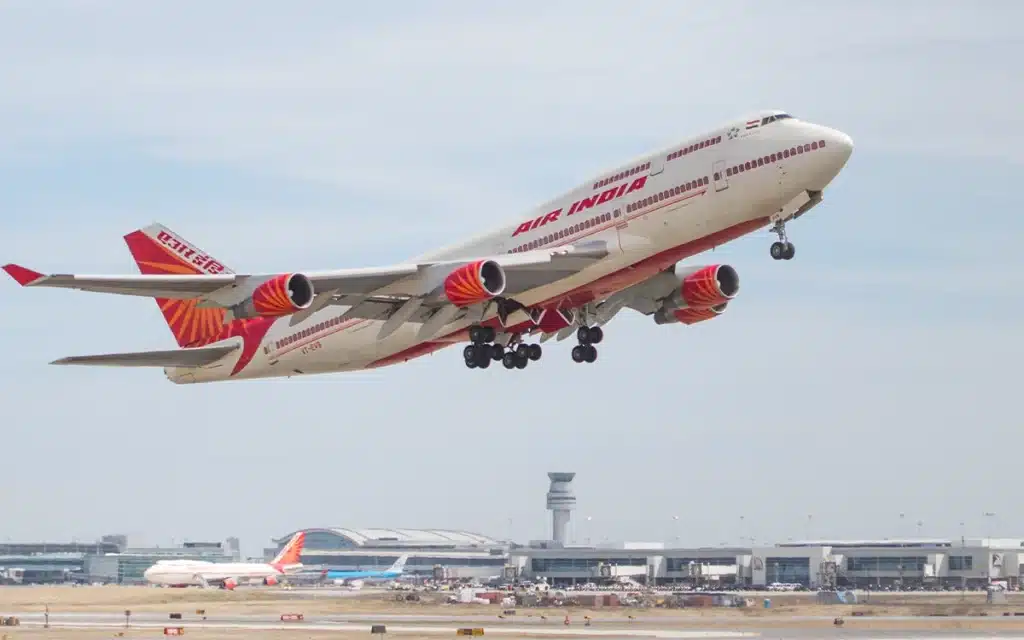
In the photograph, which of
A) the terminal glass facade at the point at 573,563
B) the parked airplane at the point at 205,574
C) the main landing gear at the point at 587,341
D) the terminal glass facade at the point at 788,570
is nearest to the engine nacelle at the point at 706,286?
the main landing gear at the point at 587,341

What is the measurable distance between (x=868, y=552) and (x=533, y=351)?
11789 cm

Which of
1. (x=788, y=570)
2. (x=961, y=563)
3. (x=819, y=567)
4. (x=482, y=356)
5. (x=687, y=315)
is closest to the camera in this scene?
(x=482, y=356)

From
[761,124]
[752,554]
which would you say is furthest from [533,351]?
[752,554]

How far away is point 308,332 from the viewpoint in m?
67.2

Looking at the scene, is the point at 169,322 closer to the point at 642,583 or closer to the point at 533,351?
the point at 533,351

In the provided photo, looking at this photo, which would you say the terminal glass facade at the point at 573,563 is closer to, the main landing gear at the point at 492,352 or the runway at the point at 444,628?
the runway at the point at 444,628

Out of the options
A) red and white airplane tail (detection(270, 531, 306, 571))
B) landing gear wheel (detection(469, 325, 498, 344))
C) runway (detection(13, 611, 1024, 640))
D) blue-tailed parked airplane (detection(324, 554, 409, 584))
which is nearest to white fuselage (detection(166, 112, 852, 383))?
landing gear wheel (detection(469, 325, 498, 344))

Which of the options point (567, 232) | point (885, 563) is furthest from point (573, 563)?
point (567, 232)

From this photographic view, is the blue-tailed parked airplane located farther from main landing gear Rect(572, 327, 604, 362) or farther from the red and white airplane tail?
main landing gear Rect(572, 327, 604, 362)

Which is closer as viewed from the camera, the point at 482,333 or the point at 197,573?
the point at 482,333

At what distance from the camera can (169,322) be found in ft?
248

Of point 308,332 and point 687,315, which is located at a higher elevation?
point 687,315

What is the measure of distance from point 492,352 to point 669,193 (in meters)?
12.8

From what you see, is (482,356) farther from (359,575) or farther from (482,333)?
(359,575)
